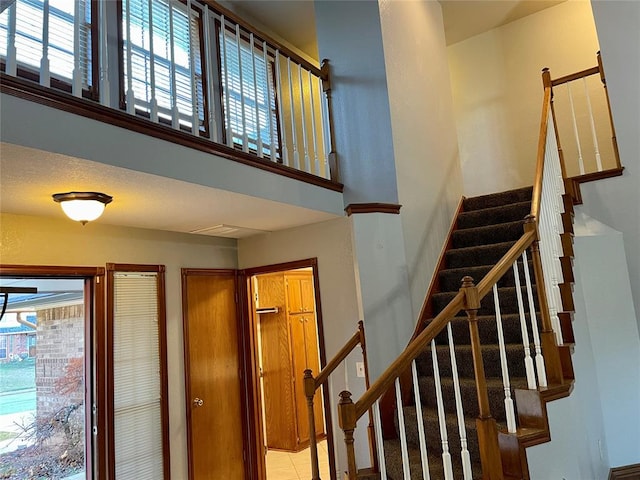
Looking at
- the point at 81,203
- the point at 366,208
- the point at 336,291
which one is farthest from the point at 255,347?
the point at 81,203

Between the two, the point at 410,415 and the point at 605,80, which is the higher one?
the point at 605,80

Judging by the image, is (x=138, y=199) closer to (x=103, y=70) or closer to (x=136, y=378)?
(x=103, y=70)

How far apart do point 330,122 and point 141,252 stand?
194 cm

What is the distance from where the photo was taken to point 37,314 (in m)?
3.38

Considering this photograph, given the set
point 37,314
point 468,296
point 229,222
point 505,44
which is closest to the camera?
point 468,296

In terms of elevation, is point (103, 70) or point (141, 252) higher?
point (103, 70)

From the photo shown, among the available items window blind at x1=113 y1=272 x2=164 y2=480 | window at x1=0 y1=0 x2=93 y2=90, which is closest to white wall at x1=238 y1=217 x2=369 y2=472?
window blind at x1=113 y1=272 x2=164 y2=480

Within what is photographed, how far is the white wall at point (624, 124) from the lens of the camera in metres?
3.97

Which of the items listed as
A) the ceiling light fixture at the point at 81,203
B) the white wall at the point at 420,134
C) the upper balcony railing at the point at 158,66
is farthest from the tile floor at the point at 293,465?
the ceiling light fixture at the point at 81,203

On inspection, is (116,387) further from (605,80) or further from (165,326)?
(605,80)

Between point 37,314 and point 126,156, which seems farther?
point 37,314

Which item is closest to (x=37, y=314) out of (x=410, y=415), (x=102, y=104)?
(x=102, y=104)

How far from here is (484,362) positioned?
3.38 metres

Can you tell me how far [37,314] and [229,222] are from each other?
1525mm
